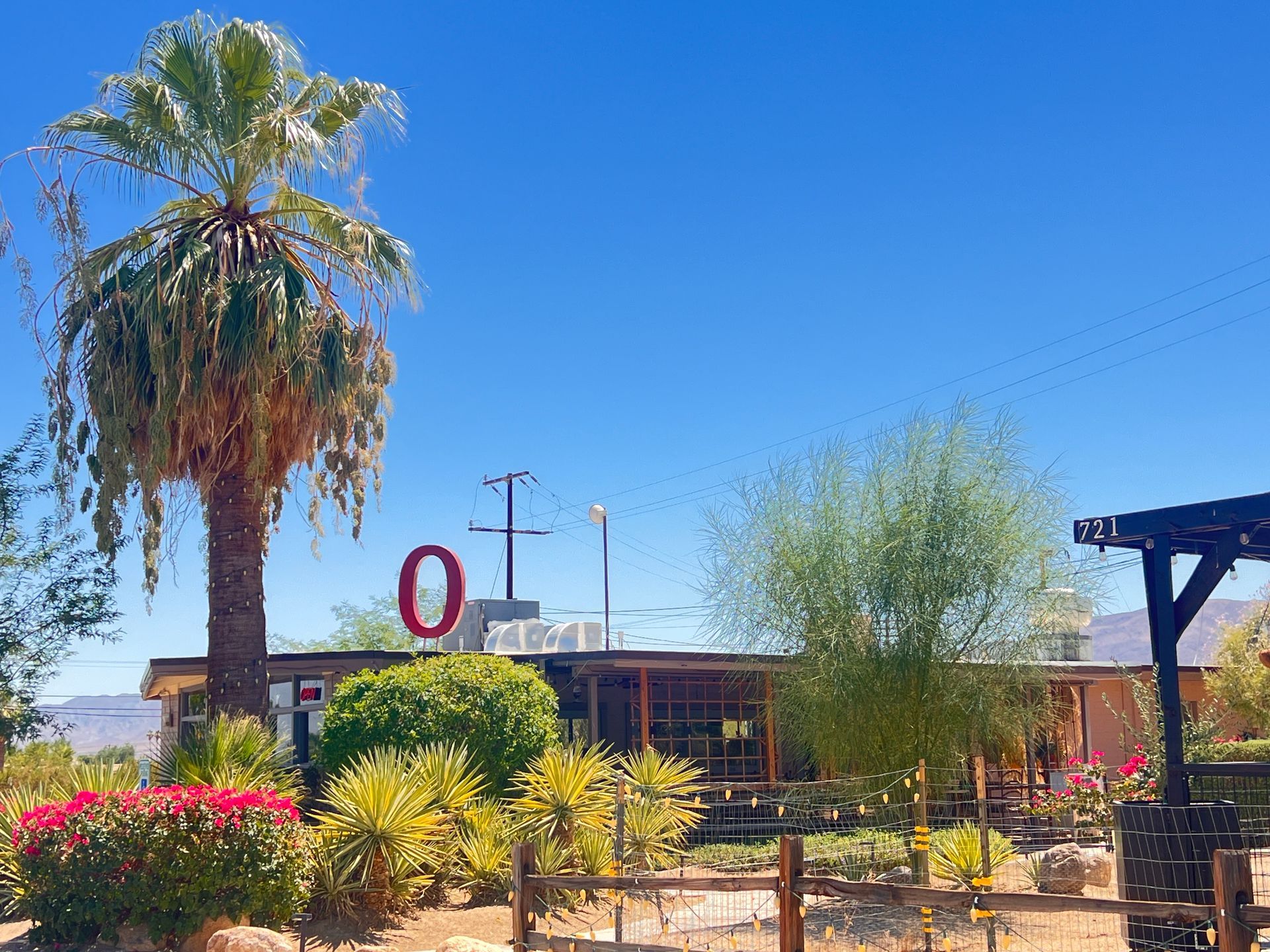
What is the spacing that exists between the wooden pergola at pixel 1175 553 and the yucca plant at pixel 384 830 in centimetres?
662

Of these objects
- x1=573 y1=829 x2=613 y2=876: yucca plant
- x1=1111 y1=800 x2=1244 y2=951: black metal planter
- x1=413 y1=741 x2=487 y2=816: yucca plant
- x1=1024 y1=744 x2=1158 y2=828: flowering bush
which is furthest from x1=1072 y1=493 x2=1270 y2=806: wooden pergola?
x1=413 y1=741 x2=487 y2=816: yucca plant

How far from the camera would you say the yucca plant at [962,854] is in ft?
37.1

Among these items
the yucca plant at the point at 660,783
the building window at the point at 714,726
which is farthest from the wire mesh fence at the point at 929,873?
the building window at the point at 714,726

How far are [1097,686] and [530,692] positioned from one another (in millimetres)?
15124

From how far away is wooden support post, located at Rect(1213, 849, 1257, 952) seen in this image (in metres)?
5.39

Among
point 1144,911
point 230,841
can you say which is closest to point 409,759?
point 230,841

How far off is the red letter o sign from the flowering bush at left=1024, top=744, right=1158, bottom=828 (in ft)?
26.9

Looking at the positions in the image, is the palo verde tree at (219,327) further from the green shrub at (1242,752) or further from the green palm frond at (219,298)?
the green shrub at (1242,752)

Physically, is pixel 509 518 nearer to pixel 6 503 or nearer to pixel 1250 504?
pixel 6 503

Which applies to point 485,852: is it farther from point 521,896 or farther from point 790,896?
point 790,896

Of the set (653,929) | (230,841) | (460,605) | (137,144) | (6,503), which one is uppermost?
(137,144)

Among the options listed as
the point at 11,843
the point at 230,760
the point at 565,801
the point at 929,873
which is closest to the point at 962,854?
the point at 929,873

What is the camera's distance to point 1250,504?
7.66m

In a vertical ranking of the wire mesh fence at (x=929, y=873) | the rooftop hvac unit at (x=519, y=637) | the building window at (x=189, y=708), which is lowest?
the wire mesh fence at (x=929, y=873)
